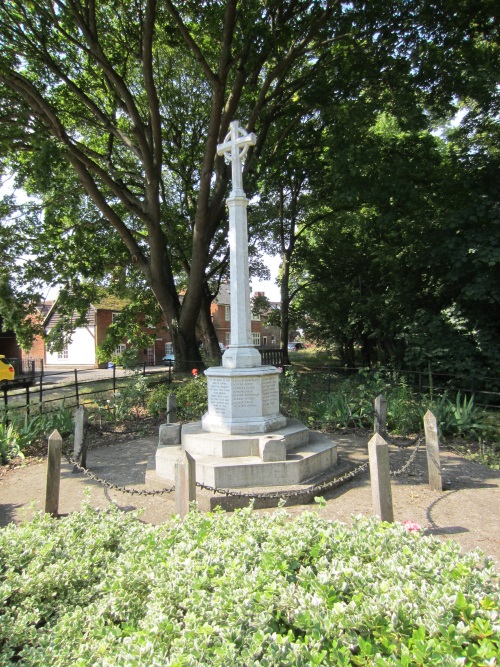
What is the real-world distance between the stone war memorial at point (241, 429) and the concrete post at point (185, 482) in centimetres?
123

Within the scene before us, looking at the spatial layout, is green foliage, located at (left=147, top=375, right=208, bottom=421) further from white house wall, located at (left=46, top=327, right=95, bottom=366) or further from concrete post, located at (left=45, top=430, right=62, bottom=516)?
white house wall, located at (left=46, top=327, right=95, bottom=366)

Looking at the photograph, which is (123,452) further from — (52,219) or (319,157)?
(319,157)

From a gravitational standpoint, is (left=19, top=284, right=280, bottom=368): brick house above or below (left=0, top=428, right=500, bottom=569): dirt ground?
above

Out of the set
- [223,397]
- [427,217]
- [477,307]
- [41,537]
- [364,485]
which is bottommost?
[364,485]

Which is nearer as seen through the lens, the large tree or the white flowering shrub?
the white flowering shrub

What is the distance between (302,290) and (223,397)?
1851cm

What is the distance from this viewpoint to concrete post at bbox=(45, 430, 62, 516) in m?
5.02

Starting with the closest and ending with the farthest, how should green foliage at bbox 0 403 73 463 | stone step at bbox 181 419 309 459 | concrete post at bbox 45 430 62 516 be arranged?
concrete post at bbox 45 430 62 516 → stone step at bbox 181 419 309 459 → green foliage at bbox 0 403 73 463

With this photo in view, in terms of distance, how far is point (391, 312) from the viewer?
49.3ft

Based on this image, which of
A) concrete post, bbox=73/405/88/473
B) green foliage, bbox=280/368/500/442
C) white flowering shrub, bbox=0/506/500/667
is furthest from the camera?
green foliage, bbox=280/368/500/442

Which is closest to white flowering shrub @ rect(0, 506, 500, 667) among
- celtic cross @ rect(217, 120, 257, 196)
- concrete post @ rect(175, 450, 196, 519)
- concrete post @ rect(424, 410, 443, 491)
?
concrete post @ rect(175, 450, 196, 519)

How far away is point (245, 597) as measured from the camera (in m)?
2.19

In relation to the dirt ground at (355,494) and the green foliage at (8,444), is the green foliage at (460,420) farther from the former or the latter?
the green foliage at (8,444)

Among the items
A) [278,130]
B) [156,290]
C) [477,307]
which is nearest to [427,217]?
[477,307]
